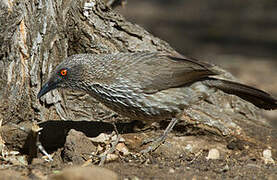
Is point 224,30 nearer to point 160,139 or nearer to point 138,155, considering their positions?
point 160,139

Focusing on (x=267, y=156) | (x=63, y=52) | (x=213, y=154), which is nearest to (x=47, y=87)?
(x=63, y=52)

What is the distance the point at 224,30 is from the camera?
14.7 m

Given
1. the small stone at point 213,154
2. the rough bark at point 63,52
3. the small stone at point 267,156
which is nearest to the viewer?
the rough bark at point 63,52

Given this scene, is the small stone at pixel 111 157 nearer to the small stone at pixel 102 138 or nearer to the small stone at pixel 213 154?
the small stone at pixel 102 138

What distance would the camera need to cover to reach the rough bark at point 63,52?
5.20 metres

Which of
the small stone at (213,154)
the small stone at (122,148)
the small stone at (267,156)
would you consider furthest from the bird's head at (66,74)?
the small stone at (267,156)

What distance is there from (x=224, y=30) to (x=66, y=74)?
10381 millimetres

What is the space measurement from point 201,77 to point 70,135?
69.5 inches

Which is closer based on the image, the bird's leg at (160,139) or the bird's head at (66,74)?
the bird's head at (66,74)

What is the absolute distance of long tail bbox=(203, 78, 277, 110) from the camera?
18.1ft

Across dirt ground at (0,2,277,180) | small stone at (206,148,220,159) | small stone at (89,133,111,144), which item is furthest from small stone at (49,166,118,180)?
small stone at (206,148,220,159)

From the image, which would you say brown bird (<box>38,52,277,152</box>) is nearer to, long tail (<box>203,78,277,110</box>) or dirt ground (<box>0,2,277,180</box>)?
long tail (<box>203,78,277,110</box>)

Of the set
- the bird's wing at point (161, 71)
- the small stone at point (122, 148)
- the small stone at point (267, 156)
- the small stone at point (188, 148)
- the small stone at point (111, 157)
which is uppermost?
the bird's wing at point (161, 71)

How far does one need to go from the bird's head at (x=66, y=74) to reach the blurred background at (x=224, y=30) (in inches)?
184
